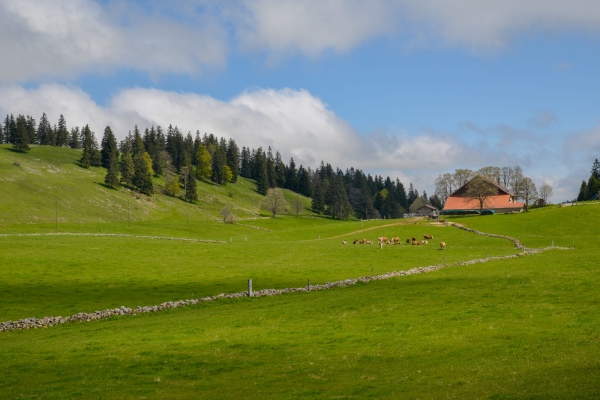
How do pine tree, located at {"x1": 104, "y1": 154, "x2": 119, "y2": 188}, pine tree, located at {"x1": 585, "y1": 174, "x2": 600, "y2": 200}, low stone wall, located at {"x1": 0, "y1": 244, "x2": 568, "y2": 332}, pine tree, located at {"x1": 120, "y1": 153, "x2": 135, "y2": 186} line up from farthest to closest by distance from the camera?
pine tree, located at {"x1": 585, "y1": 174, "x2": 600, "y2": 200}
pine tree, located at {"x1": 120, "y1": 153, "x2": 135, "y2": 186}
pine tree, located at {"x1": 104, "y1": 154, "x2": 119, "y2": 188}
low stone wall, located at {"x1": 0, "y1": 244, "x2": 568, "y2": 332}

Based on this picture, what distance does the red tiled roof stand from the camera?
152000 mm

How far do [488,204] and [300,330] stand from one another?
142 m

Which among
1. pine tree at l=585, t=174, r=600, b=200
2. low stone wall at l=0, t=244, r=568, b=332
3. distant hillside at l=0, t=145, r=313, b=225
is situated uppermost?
pine tree at l=585, t=174, r=600, b=200

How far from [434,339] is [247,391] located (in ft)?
→ 29.5

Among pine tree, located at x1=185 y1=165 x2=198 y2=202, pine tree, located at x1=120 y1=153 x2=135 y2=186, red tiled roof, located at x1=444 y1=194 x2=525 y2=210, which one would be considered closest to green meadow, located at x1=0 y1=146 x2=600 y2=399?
red tiled roof, located at x1=444 y1=194 x2=525 y2=210

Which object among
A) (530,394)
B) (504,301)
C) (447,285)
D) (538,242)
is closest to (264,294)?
(447,285)

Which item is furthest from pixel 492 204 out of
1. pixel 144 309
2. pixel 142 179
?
pixel 144 309

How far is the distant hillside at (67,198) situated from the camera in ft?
418

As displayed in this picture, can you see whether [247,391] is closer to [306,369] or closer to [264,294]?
[306,369]

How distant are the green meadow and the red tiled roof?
93491 millimetres

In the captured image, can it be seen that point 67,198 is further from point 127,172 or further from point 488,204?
point 488,204

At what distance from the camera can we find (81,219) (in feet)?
432

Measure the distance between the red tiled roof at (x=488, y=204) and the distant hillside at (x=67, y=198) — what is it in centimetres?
7902

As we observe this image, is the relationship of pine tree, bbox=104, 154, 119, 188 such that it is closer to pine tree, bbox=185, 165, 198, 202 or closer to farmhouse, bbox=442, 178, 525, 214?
pine tree, bbox=185, 165, 198, 202
